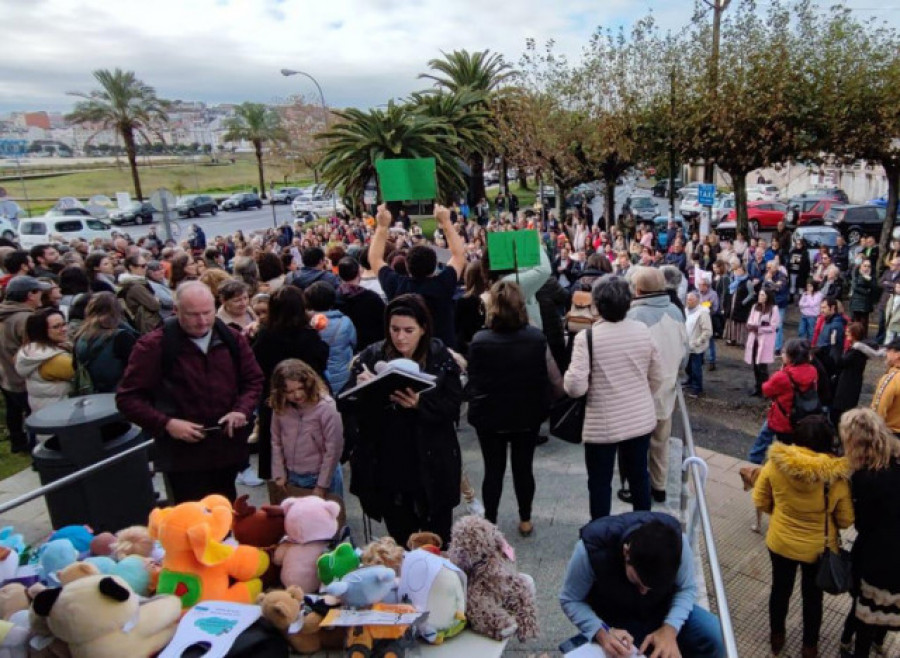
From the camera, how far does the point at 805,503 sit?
3766mm

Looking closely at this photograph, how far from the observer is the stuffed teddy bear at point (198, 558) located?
2.63 meters

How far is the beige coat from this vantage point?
399 centimetres

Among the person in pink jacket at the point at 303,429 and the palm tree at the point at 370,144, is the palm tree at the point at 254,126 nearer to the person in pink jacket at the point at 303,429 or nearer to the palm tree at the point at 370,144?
the palm tree at the point at 370,144

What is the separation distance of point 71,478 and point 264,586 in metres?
2.02

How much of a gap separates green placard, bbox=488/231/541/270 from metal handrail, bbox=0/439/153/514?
127 inches

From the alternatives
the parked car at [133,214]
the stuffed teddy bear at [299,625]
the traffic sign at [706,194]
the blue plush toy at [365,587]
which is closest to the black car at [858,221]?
the traffic sign at [706,194]

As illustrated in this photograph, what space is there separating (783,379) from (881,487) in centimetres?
256

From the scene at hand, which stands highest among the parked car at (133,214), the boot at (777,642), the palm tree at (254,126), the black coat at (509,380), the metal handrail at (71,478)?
the palm tree at (254,126)

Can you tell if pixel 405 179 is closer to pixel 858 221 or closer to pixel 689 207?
pixel 858 221

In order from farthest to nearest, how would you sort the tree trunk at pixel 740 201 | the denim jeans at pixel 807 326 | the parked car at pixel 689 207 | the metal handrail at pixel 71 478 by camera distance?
the parked car at pixel 689 207, the tree trunk at pixel 740 201, the denim jeans at pixel 807 326, the metal handrail at pixel 71 478

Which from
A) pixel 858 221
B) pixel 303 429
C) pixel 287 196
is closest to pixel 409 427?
pixel 303 429

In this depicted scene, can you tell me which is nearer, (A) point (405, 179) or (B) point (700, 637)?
(B) point (700, 637)

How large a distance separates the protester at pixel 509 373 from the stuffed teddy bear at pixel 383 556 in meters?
1.32

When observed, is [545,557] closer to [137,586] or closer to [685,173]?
[137,586]
